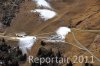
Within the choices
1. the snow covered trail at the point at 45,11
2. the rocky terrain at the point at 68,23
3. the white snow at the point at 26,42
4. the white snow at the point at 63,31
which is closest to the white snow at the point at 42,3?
the snow covered trail at the point at 45,11

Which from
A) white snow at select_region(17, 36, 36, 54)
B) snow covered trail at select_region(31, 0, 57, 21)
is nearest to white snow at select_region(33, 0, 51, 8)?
snow covered trail at select_region(31, 0, 57, 21)

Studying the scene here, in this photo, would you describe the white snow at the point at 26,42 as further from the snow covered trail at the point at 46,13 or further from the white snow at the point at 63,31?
the snow covered trail at the point at 46,13

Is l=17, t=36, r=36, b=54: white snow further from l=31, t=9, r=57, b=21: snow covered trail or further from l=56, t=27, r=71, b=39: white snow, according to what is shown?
l=31, t=9, r=57, b=21: snow covered trail

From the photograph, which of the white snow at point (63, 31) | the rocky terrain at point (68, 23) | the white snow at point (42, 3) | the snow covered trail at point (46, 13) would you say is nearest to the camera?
the rocky terrain at point (68, 23)

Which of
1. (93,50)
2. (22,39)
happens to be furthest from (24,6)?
(93,50)

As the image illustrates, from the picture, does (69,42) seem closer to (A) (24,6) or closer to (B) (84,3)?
(B) (84,3)
